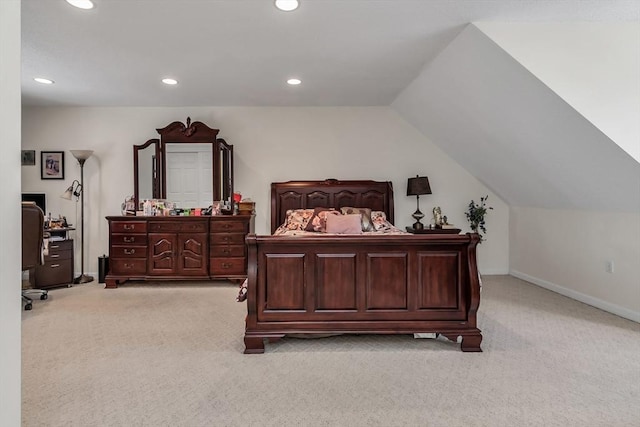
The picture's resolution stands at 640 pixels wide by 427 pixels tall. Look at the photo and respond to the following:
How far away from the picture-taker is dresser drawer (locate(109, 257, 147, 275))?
467cm

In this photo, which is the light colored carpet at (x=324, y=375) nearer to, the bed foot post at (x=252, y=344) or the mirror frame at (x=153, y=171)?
the bed foot post at (x=252, y=344)

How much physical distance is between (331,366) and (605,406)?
1.52 m

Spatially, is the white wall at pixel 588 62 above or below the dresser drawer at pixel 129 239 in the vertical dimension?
above

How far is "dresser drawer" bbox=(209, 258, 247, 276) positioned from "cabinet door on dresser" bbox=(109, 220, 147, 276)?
2.88ft

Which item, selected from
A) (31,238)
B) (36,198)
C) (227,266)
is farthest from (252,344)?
(36,198)

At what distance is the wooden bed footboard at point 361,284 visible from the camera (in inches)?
105

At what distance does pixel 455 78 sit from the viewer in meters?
3.61

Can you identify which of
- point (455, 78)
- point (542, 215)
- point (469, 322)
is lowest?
point (469, 322)

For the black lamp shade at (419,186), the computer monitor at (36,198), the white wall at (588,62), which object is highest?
the white wall at (588,62)

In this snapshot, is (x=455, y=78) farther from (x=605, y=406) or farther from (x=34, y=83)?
(x=34, y=83)

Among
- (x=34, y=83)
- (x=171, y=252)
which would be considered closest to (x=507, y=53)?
(x=171, y=252)

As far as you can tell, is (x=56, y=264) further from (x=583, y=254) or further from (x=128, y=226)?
(x=583, y=254)

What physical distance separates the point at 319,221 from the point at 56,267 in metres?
3.35

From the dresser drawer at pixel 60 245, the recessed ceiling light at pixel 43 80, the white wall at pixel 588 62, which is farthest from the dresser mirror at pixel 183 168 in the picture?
the white wall at pixel 588 62
